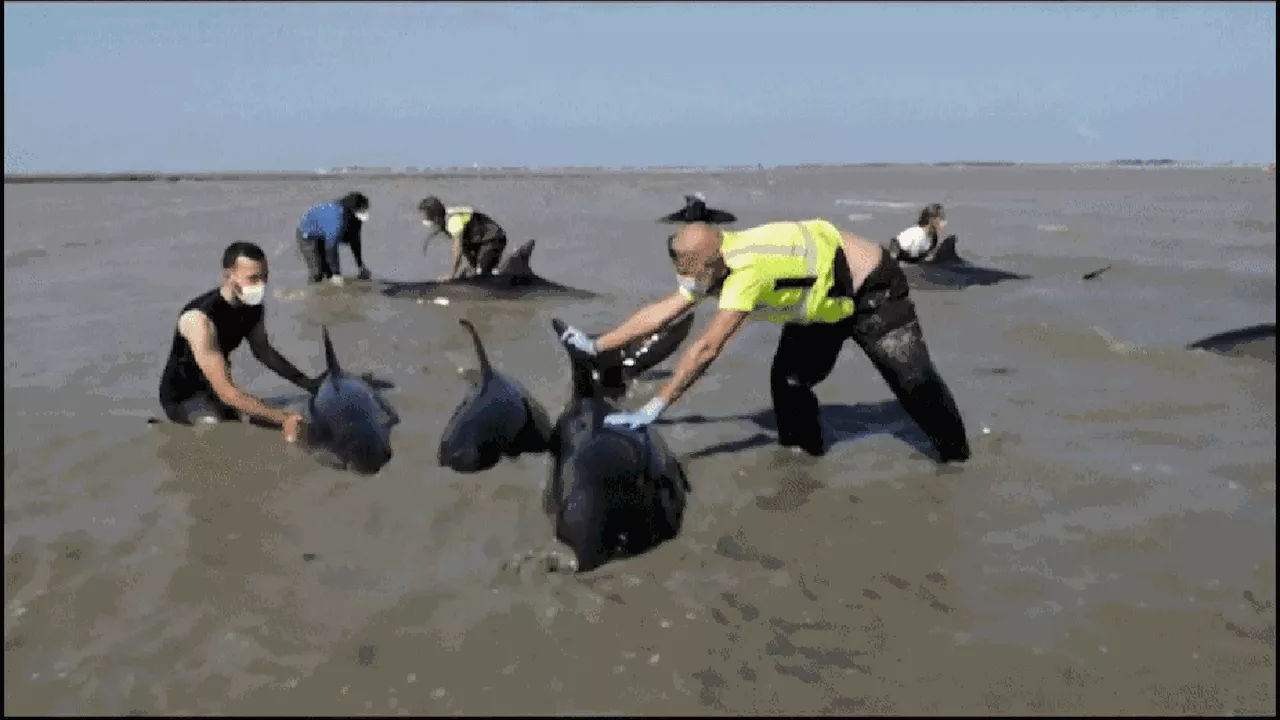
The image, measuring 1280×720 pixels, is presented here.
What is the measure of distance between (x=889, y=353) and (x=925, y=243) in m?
9.45

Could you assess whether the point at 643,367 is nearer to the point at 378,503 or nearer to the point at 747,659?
the point at 378,503

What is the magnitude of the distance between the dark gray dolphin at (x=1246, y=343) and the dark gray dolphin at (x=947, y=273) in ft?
15.6

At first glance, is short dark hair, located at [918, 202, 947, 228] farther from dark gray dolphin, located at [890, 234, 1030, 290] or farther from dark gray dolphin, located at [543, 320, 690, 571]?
dark gray dolphin, located at [543, 320, 690, 571]

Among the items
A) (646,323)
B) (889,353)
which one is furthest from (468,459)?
(889,353)

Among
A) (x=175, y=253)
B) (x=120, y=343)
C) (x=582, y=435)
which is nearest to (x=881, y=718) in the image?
(x=582, y=435)

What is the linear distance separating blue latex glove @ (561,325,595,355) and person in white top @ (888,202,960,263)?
390 inches

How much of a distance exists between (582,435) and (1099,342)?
7372 mm

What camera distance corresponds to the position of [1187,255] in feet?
59.9

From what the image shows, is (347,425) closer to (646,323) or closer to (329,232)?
(646,323)

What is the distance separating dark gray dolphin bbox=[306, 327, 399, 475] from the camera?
21.2ft

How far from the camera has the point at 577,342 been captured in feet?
19.6

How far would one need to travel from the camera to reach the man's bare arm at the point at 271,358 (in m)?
7.30

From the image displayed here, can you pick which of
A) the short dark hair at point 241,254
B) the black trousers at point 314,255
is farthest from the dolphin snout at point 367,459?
the black trousers at point 314,255

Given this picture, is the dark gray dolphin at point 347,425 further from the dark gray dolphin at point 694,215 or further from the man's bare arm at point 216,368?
the dark gray dolphin at point 694,215
